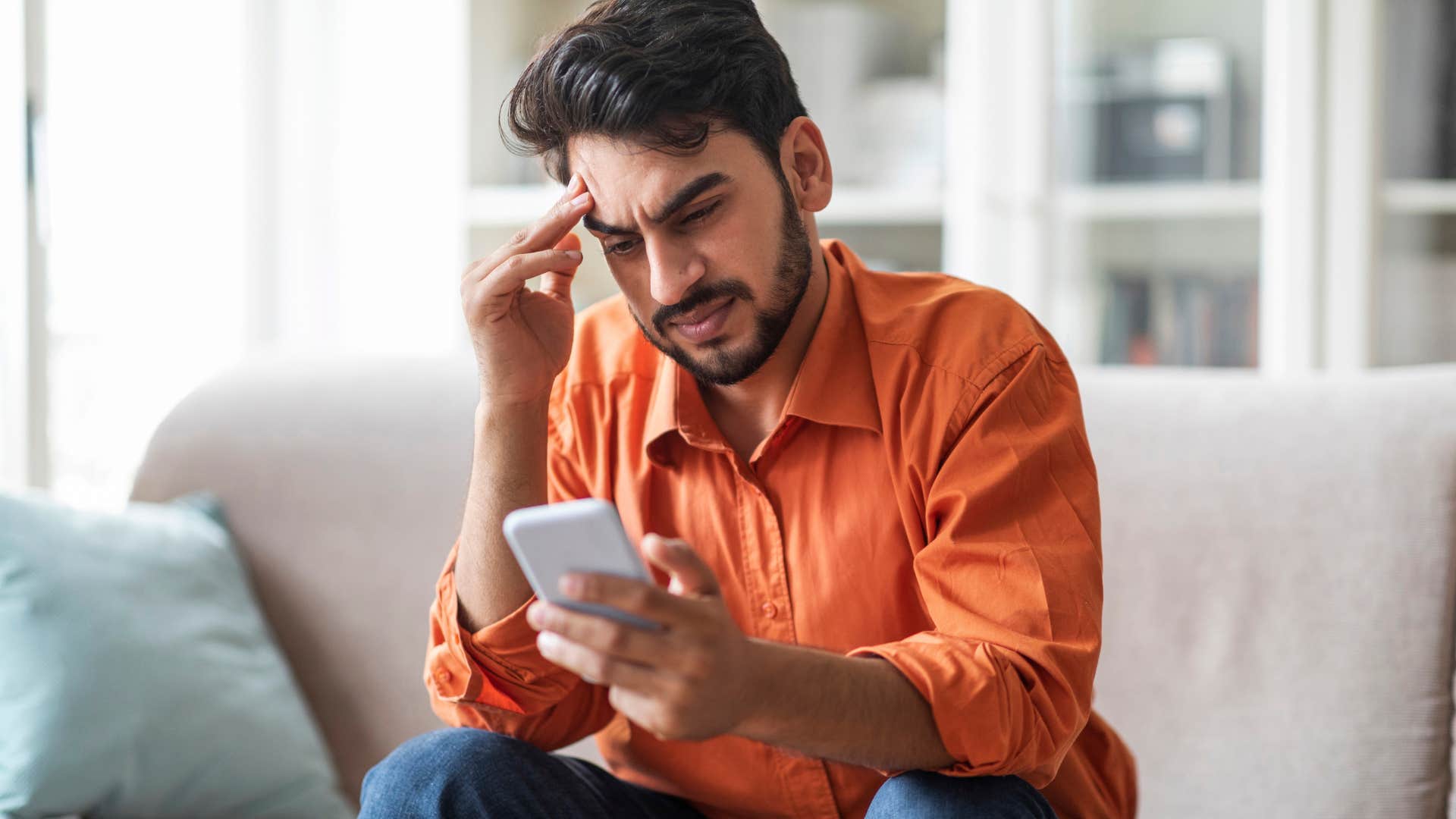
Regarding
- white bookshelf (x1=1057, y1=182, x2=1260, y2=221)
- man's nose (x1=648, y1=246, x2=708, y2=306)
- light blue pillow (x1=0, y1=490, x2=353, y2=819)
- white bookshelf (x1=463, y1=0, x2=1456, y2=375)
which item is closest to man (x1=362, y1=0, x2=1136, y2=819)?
man's nose (x1=648, y1=246, x2=708, y2=306)

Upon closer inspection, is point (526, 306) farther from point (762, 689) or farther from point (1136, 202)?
point (1136, 202)

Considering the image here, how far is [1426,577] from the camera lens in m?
1.36

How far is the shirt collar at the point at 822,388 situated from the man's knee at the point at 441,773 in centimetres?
31

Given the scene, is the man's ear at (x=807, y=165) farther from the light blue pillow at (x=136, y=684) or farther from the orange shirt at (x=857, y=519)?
the light blue pillow at (x=136, y=684)

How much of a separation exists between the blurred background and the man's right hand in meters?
0.71

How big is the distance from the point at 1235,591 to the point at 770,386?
0.56 meters

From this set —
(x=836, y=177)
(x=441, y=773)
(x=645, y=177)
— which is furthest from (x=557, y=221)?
(x=836, y=177)

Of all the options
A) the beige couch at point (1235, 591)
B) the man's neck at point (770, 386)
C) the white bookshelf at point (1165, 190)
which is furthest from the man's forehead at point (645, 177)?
the white bookshelf at point (1165, 190)

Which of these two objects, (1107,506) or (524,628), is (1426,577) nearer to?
(1107,506)

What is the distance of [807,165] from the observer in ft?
4.01

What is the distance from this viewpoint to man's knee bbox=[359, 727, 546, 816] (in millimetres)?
1083

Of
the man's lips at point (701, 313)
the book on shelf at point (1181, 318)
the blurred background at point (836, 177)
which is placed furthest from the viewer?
the book on shelf at point (1181, 318)

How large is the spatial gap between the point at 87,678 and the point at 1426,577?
53.2 inches

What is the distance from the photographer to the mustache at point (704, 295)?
3.71ft
